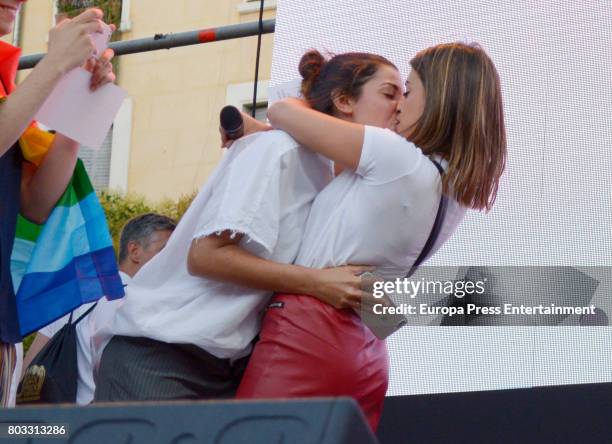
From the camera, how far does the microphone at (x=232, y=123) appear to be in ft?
6.94

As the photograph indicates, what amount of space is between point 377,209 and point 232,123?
0.31m

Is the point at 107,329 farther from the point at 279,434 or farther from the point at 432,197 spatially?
the point at 279,434

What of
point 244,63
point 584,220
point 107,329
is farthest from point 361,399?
point 244,63

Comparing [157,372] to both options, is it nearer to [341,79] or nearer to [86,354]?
[341,79]

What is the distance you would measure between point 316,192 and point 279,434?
0.88 meters

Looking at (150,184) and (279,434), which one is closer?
(279,434)

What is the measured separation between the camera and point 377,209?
199 centimetres

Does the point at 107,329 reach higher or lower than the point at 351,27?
lower

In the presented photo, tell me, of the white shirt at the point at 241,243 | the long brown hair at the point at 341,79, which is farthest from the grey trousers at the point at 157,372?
the long brown hair at the point at 341,79

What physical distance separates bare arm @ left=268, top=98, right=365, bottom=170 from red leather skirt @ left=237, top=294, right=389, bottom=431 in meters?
0.23

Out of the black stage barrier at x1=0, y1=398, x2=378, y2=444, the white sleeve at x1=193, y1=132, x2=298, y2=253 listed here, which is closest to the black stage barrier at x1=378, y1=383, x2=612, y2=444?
the white sleeve at x1=193, y1=132, x2=298, y2=253

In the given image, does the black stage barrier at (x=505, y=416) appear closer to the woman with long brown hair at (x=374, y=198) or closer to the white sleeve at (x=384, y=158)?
the woman with long brown hair at (x=374, y=198)

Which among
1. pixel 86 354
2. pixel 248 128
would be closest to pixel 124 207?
pixel 86 354

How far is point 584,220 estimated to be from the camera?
267 centimetres
